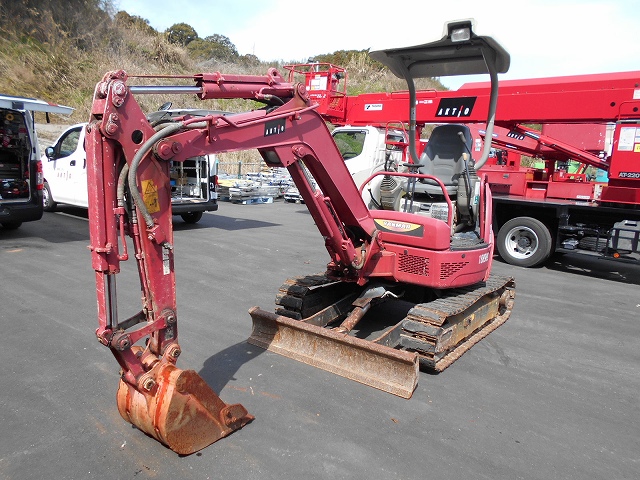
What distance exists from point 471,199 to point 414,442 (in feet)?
10.2

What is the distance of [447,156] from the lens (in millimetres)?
6172

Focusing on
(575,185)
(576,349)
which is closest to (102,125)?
(576,349)

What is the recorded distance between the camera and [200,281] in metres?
7.17

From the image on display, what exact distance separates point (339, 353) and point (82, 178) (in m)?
8.74

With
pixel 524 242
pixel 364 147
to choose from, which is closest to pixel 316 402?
pixel 524 242

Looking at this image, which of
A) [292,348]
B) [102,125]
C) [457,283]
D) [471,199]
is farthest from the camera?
[471,199]

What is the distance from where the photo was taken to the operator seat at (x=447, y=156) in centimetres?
602

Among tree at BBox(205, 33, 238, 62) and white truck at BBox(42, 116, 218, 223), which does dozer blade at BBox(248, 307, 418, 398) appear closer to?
white truck at BBox(42, 116, 218, 223)

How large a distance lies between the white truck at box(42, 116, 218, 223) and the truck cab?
1174 mm

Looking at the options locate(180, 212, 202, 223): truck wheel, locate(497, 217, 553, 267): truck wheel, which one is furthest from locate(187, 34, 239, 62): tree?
locate(497, 217, 553, 267): truck wheel

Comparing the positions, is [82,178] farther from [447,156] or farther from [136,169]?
[136,169]

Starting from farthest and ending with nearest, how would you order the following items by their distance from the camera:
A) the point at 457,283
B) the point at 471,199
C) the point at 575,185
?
the point at 575,185 → the point at 471,199 → the point at 457,283

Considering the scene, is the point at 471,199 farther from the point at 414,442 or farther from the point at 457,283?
the point at 414,442

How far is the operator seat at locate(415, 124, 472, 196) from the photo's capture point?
6016 mm
